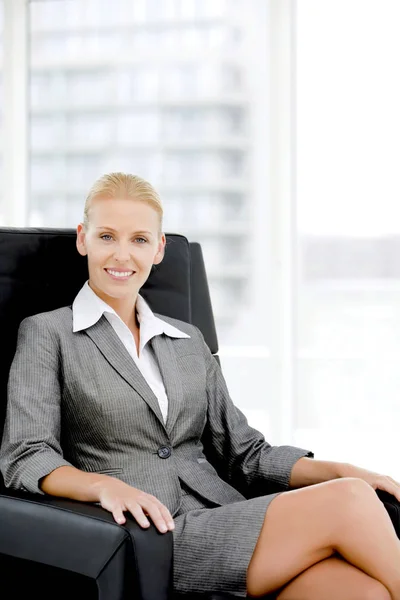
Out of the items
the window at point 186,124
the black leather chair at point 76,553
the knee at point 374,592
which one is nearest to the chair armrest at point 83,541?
the black leather chair at point 76,553

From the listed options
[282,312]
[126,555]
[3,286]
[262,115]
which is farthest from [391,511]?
[262,115]

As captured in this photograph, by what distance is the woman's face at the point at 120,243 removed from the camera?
1555 mm

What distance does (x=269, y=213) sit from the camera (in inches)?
124

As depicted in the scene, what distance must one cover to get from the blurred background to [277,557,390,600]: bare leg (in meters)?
1.86

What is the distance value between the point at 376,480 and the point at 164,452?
1.34 feet

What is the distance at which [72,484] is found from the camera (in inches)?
49.5

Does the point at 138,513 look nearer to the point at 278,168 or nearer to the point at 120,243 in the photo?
the point at 120,243

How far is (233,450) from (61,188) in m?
1.97

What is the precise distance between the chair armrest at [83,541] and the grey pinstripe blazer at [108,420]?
0.50 feet

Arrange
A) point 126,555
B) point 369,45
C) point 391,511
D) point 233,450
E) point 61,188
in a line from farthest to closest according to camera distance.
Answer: point 61,188, point 369,45, point 233,450, point 391,511, point 126,555

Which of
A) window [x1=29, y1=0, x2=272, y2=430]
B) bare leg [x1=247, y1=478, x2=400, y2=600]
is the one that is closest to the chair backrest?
bare leg [x1=247, y1=478, x2=400, y2=600]

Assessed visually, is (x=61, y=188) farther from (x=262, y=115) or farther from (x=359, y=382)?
(x=359, y=382)

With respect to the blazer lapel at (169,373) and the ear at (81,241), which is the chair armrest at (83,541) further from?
the ear at (81,241)

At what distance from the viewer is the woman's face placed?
155 cm
